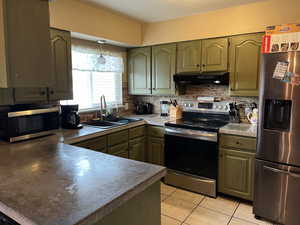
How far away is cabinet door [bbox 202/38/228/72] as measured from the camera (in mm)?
2885

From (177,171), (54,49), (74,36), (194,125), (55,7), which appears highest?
(55,7)

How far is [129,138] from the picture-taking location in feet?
9.96

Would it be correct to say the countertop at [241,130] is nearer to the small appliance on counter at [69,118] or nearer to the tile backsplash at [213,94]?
the tile backsplash at [213,94]

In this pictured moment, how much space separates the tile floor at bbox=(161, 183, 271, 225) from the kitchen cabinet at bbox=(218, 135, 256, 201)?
148 millimetres

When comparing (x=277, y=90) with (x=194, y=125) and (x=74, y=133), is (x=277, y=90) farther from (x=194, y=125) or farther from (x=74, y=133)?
(x=74, y=133)

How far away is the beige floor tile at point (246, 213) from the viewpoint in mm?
2324

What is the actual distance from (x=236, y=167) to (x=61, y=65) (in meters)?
2.36

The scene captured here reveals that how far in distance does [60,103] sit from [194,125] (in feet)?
5.84

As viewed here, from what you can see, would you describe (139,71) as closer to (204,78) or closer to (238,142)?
(204,78)

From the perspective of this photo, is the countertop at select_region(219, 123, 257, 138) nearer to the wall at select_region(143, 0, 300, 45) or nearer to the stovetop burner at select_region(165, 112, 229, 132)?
the stovetop burner at select_region(165, 112, 229, 132)

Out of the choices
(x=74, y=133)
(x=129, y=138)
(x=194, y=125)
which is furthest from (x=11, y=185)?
(x=194, y=125)

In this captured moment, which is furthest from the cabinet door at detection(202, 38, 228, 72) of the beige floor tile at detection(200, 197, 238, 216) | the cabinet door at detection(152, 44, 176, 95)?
the beige floor tile at detection(200, 197, 238, 216)

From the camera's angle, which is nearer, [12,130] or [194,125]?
[12,130]

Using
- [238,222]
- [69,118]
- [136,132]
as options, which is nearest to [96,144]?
[69,118]
